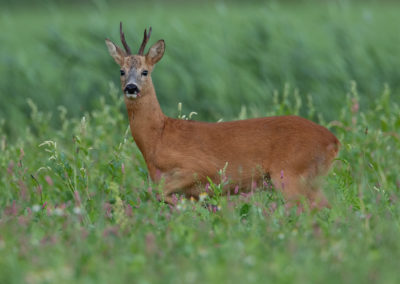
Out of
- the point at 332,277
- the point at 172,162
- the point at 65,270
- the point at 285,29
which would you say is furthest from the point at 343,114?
the point at 65,270

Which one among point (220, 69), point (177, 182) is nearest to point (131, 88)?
point (177, 182)

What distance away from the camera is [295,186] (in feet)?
19.0

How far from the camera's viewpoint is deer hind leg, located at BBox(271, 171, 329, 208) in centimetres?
575

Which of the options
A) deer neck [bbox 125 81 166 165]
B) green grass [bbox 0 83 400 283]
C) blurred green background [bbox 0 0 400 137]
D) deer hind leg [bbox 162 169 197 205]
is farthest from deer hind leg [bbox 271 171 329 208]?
blurred green background [bbox 0 0 400 137]

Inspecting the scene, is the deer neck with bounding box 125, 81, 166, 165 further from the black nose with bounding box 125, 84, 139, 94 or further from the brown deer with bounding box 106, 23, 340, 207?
the black nose with bounding box 125, 84, 139, 94

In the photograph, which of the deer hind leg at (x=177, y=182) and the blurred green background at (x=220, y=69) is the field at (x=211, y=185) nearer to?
the blurred green background at (x=220, y=69)

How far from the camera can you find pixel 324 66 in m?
9.84

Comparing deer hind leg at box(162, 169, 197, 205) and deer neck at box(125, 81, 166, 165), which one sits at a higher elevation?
deer neck at box(125, 81, 166, 165)

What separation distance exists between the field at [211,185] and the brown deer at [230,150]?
0.61 ft

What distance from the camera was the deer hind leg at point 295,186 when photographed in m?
5.75

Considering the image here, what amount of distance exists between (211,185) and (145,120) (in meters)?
1.18

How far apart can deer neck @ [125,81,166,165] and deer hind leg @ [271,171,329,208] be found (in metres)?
1.00

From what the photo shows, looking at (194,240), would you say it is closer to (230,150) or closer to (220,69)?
(230,150)

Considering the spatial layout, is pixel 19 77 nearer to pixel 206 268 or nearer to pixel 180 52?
pixel 180 52
